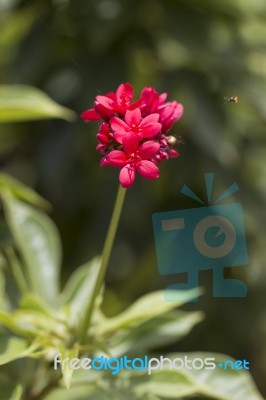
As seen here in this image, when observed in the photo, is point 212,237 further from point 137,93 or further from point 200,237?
point 137,93

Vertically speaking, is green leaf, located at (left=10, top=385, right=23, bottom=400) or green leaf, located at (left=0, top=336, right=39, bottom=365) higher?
green leaf, located at (left=0, top=336, right=39, bottom=365)

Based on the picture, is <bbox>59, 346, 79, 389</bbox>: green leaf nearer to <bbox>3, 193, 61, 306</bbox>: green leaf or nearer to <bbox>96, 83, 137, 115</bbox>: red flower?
<bbox>3, 193, 61, 306</bbox>: green leaf

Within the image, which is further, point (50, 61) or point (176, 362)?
point (50, 61)

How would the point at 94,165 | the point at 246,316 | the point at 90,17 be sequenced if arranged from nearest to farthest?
the point at 90,17
the point at 94,165
the point at 246,316

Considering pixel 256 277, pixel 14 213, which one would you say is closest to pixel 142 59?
pixel 256 277

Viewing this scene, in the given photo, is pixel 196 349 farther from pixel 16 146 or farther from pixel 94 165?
pixel 16 146

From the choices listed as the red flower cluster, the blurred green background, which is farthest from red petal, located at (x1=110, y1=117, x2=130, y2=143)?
the blurred green background
